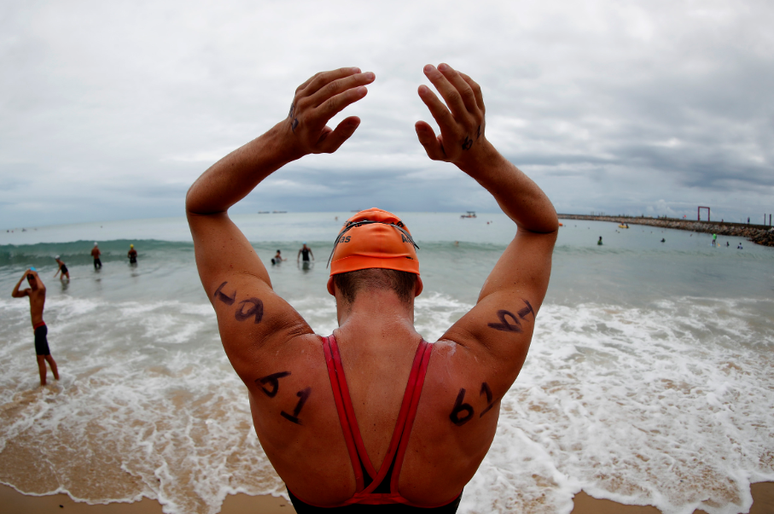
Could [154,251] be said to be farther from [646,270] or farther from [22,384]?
[646,270]

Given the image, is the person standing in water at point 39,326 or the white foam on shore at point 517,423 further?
the person standing in water at point 39,326

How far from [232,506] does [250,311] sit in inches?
167

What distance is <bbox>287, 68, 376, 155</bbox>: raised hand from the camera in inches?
48.2

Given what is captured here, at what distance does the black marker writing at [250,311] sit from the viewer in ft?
4.37

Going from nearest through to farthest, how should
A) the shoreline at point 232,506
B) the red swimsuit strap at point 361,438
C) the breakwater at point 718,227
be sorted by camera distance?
the red swimsuit strap at point 361,438 < the shoreline at point 232,506 < the breakwater at point 718,227

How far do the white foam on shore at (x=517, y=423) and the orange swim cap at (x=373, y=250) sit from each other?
4.19 metres

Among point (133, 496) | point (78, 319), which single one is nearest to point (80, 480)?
point (133, 496)

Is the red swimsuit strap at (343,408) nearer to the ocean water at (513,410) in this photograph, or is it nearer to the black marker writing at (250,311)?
the black marker writing at (250,311)

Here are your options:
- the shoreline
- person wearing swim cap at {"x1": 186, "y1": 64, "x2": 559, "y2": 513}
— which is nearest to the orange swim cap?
person wearing swim cap at {"x1": 186, "y1": 64, "x2": 559, "y2": 513}

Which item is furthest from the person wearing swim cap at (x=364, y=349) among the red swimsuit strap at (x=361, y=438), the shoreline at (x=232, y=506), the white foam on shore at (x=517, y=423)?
the white foam on shore at (x=517, y=423)

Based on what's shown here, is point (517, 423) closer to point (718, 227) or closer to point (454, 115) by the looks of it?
point (454, 115)

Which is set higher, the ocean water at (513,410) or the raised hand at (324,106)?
the raised hand at (324,106)

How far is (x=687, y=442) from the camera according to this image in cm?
542

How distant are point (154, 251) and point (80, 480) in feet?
114
